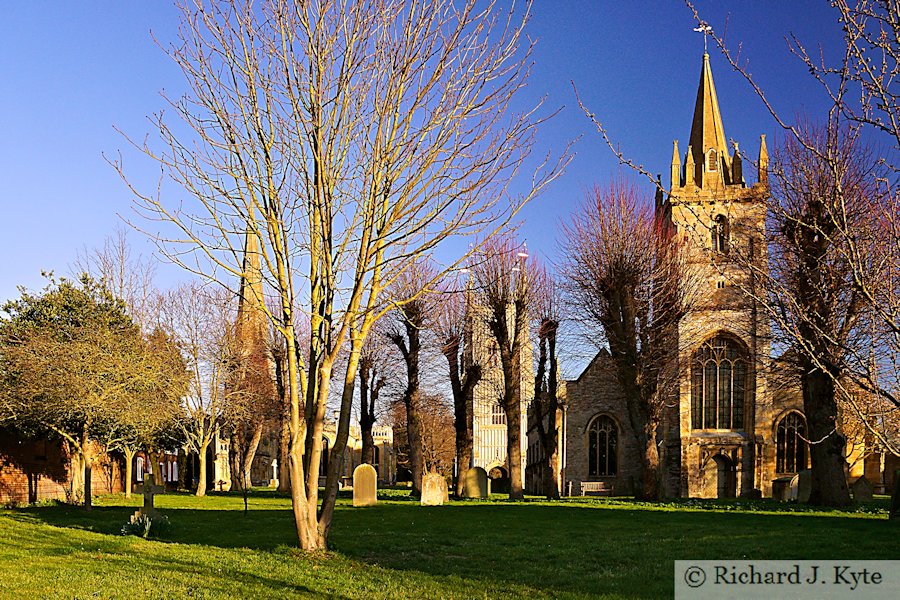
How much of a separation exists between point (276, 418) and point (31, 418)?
61.7 feet

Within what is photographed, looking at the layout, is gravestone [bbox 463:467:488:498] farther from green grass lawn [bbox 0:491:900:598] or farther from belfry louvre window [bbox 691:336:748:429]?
belfry louvre window [bbox 691:336:748:429]

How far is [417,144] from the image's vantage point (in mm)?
10883

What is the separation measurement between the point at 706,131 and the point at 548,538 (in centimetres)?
3422

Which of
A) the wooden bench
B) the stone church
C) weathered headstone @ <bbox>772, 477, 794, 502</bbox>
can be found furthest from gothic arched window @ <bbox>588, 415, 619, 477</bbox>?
weathered headstone @ <bbox>772, 477, 794, 502</bbox>

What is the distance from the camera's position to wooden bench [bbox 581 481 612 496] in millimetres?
39062

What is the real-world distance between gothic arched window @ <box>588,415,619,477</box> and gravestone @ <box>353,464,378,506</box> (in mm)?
19612

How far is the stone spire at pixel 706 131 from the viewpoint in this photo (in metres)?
42.0

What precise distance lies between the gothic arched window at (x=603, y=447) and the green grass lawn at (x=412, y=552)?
21.4 metres

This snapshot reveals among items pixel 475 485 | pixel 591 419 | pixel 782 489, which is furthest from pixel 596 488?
pixel 475 485

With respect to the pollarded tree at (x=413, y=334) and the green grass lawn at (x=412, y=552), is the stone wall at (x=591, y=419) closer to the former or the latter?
the pollarded tree at (x=413, y=334)

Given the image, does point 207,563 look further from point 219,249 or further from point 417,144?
point 417,144

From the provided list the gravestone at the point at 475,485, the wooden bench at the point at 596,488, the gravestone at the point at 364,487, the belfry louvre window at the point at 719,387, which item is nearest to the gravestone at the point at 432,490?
the gravestone at the point at 364,487

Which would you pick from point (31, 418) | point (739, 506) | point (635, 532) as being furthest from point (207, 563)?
point (739, 506)

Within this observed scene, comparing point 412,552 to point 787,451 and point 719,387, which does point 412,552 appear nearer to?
point 719,387
